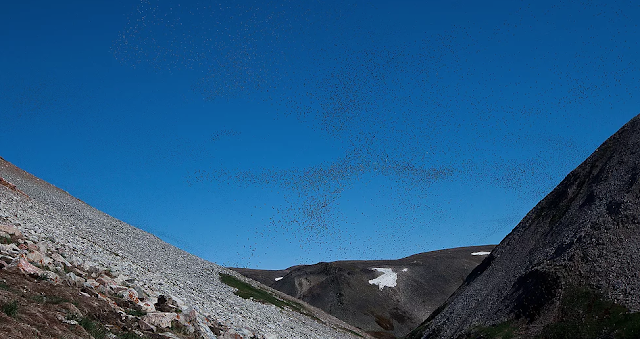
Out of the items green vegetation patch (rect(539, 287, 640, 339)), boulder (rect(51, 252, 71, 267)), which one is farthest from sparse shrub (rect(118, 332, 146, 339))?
green vegetation patch (rect(539, 287, 640, 339))

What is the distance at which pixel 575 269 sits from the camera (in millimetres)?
40688

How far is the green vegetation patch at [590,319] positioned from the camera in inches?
1240

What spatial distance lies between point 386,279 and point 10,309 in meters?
129

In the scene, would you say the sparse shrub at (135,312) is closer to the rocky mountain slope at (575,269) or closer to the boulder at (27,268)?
the boulder at (27,268)

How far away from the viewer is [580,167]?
59.0m

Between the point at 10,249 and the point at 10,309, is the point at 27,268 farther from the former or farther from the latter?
the point at 10,309

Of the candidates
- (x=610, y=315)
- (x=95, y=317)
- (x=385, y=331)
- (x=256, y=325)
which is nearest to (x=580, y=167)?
(x=610, y=315)

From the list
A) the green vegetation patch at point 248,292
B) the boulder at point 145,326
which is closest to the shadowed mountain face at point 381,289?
the green vegetation patch at point 248,292

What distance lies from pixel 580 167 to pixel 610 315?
29.4 m

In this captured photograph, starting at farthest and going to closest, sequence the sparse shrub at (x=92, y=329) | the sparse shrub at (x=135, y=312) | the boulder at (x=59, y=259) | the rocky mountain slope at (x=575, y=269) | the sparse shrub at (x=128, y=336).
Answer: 1. the rocky mountain slope at (x=575, y=269)
2. the boulder at (x=59, y=259)
3. the sparse shrub at (x=135, y=312)
4. the sparse shrub at (x=128, y=336)
5. the sparse shrub at (x=92, y=329)

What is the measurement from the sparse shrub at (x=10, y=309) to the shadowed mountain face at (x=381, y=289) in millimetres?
104046

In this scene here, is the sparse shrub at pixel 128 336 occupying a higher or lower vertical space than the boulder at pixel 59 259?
lower

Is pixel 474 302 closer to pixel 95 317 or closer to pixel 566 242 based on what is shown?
pixel 566 242

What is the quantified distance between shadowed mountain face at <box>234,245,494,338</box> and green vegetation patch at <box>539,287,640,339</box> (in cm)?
7863
